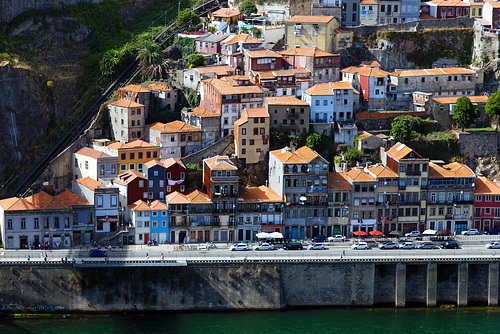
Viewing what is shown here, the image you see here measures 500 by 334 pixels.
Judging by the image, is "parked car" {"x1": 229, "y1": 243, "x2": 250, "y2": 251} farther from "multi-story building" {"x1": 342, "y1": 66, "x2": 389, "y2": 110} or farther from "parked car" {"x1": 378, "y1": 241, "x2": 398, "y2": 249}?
"multi-story building" {"x1": 342, "y1": 66, "x2": 389, "y2": 110}

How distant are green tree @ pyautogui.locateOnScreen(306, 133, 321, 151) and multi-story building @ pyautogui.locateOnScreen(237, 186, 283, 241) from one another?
9947 mm

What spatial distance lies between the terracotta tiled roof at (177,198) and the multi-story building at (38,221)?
880cm

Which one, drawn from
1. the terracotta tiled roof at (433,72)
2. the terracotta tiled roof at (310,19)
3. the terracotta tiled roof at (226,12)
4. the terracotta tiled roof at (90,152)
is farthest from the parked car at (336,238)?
the terracotta tiled roof at (226,12)

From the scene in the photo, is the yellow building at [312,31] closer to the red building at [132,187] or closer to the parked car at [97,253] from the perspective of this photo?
the red building at [132,187]

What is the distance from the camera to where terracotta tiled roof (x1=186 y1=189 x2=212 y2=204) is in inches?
4321

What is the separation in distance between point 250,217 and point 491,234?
2450 cm

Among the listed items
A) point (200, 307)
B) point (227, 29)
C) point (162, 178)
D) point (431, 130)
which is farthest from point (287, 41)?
point (200, 307)

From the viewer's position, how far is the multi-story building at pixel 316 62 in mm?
128125

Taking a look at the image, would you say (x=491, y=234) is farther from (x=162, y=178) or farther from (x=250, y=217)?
(x=162, y=178)

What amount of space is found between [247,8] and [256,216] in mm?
36003

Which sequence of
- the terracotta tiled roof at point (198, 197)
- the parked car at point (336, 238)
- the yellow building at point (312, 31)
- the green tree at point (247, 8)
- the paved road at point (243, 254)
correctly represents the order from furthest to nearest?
the green tree at point (247, 8)
the yellow building at point (312, 31)
the parked car at point (336, 238)
the terracotta tiled roof at point (198, 197)
the paved road at point (243, 254)

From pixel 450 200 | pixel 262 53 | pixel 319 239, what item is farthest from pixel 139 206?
pixel 450 200

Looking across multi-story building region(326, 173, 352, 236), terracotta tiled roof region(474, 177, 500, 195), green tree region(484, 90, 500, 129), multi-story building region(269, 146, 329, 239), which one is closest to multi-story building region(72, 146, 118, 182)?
multi-story building region(269, 146, 329, 239)

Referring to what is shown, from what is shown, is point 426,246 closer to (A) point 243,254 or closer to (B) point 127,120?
(A) point 243,254
